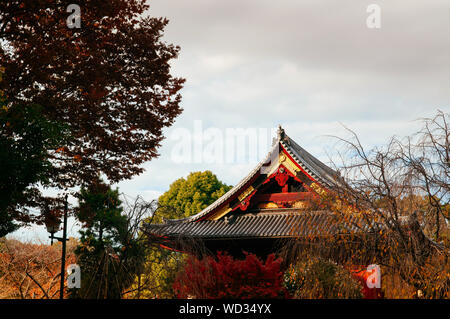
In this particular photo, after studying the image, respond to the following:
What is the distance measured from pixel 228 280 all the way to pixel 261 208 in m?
5.54

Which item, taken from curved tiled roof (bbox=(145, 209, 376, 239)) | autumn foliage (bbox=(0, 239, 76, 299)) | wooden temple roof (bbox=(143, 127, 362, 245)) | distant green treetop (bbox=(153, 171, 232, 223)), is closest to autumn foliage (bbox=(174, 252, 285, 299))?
curved tiled roof (bbox=(145, 209, 376, 239))

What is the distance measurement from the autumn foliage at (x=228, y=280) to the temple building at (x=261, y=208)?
136 inches

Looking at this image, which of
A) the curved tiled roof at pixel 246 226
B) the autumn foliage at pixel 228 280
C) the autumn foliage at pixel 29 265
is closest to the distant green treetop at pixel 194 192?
the autumn foliage at pixel 29 265

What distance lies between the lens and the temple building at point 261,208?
1418cm

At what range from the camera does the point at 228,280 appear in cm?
1006

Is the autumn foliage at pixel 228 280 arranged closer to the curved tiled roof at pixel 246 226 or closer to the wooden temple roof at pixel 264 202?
the curved tiled roof at pixel 246 226

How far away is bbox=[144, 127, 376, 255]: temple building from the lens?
14.2 metres

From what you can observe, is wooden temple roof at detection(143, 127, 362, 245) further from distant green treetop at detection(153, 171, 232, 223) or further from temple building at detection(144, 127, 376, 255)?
distant green treetop at detection(153, 171, 232, 223)

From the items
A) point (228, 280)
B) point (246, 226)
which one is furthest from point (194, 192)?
point (228, 280)

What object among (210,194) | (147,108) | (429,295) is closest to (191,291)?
(429,295)

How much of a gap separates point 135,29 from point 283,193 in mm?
7145

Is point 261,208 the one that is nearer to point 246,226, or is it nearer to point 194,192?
point 246,226

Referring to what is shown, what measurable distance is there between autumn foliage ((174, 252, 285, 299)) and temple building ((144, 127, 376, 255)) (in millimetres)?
3450

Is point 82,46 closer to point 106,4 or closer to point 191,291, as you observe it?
point 106,4
